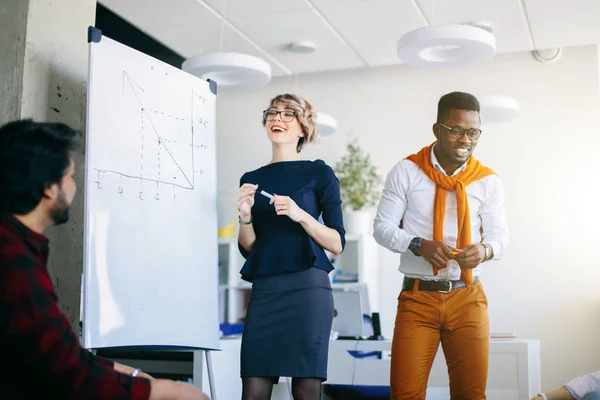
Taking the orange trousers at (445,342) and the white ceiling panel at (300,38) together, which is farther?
the white ceiling panel at (300,38)

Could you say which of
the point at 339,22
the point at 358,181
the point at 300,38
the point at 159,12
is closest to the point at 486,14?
the point at 339,22

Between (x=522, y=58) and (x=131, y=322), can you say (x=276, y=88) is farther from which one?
(x=131, y=322)

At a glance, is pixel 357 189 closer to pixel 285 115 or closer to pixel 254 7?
pixel 254 7

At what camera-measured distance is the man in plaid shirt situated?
1379mm

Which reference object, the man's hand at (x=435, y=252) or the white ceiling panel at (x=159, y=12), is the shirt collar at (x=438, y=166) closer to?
the man's hand at (x=435, y=252)

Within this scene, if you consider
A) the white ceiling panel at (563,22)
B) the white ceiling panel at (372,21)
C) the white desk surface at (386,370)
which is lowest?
the white desk surface at (386,370)

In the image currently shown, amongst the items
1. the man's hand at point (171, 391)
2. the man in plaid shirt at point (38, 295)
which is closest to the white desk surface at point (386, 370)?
the man's hand at point (171, 391)

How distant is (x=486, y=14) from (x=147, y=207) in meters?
3.10

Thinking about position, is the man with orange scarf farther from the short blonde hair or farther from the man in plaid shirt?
the man in plaid shirt

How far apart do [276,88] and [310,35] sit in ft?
4.10

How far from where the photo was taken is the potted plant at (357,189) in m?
5.66

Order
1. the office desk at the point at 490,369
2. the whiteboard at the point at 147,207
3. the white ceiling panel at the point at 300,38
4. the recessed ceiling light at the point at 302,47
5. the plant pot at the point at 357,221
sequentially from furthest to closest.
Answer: the plant pot at the point at 357,221 → the recessed ceiling light at the point at 302,47 → the white ceiling panel at the point at 300,38 → the office desk at the point at 490,369 → the whiteboard at the point at 147,207

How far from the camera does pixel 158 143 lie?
2633 mm

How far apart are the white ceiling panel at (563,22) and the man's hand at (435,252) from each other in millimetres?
2679
